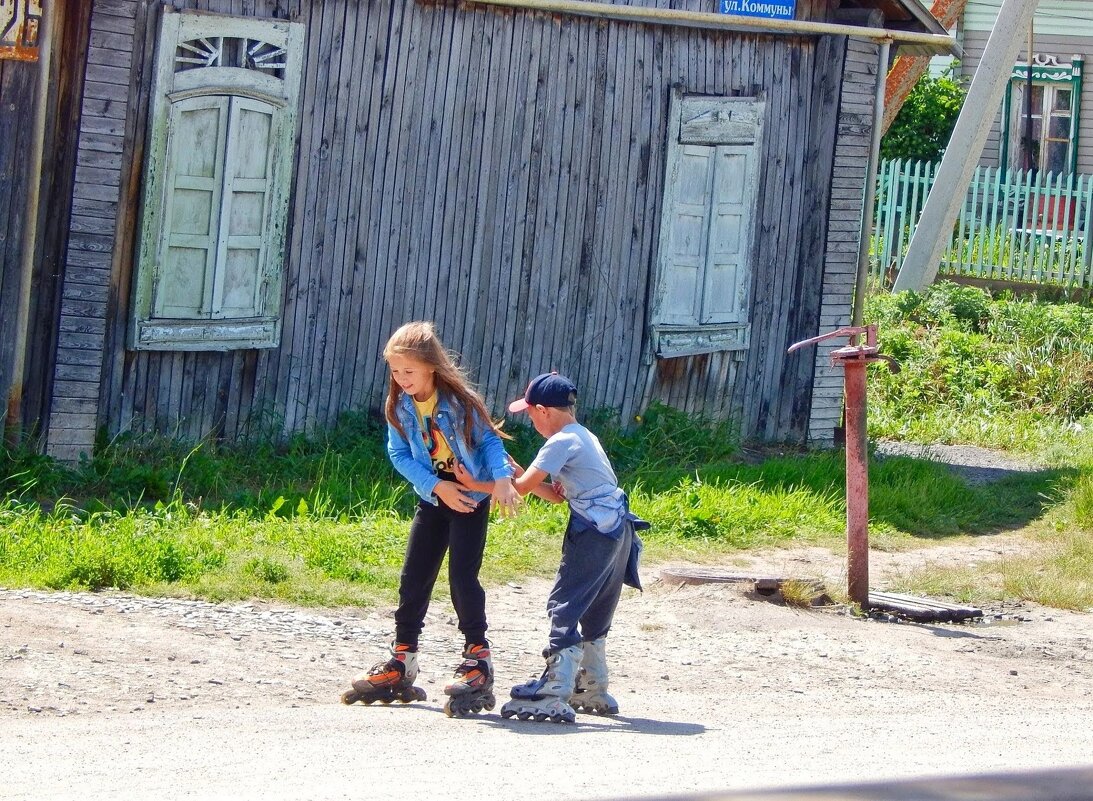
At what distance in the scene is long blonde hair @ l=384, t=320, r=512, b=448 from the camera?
4762mm

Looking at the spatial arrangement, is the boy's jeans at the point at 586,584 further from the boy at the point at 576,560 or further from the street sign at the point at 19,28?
the street sign at the point at 19,28

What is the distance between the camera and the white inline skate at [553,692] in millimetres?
4676

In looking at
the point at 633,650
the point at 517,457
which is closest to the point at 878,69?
the point at 517,457

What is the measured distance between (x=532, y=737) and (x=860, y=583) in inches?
113

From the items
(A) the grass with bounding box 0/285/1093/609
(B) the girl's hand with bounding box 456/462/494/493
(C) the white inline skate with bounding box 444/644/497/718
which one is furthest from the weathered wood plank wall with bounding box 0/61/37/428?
(C) the white inline skate with bounding box 444/644/497/718

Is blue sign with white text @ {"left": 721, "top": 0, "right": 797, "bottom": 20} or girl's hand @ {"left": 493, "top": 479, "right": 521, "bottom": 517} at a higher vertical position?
blue sign with white text @ {"left": 721, "top": 0, "right": 797, "bottom": 20}

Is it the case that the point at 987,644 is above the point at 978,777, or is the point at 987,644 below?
below

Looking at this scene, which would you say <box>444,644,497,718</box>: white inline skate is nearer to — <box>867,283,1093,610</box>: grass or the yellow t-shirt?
the yellow t-shirt

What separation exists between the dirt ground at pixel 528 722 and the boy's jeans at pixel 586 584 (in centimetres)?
31

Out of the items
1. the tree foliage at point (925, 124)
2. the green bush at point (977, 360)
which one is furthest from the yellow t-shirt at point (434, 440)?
the tree foliage at point (925, 124)

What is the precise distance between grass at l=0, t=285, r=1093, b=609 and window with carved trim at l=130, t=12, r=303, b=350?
742 millimetres

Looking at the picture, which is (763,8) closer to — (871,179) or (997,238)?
(871,179)

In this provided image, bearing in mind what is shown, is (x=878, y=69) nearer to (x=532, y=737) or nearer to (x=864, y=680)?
(x=864, y=680)

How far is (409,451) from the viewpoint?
4922 mm
